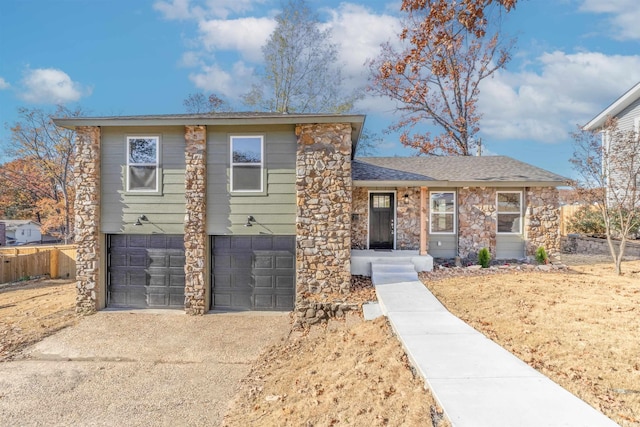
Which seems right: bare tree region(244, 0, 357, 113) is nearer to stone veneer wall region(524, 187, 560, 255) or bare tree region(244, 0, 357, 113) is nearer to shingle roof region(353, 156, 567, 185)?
shingle roof region(353, 156, 567, 185)

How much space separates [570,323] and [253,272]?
6470 mm

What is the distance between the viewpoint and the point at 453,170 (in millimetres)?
11141

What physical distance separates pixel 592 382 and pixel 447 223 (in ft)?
24.4

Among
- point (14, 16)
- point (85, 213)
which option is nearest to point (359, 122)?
point (85, 213)

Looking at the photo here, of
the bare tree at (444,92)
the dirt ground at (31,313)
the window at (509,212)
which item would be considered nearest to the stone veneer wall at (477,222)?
the window at (509,212)

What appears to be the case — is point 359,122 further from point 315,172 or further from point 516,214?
point 516,214

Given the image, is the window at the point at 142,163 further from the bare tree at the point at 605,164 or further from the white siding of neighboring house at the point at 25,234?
the white siding of neighboring house at the point at 25,234

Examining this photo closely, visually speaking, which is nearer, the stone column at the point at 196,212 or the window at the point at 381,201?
the stone column at the point at 196,212

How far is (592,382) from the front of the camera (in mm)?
3328

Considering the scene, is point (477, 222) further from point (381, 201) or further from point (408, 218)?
point (381, 201)

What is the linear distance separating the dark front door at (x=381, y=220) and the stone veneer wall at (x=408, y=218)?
0.87 feet

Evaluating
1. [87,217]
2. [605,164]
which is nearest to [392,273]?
[605,164]

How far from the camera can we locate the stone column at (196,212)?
794 centimetres

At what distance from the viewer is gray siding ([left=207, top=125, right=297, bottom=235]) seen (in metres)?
7.98
